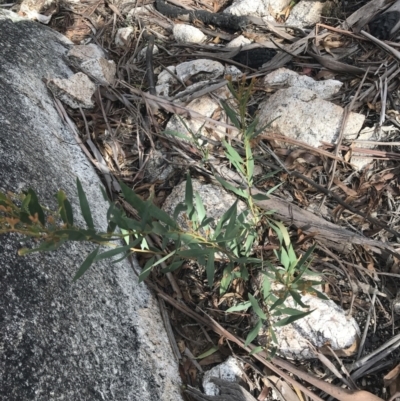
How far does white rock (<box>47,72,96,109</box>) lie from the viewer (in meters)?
2.26

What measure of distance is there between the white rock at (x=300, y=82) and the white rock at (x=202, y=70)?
0.90 ft

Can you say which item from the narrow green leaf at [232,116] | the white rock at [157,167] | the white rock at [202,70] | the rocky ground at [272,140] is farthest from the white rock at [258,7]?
the narrow green leaf at [232,116]

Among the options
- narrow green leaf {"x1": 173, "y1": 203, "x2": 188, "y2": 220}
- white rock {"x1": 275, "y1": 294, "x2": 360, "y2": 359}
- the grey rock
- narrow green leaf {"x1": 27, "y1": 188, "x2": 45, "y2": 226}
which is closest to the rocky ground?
white rock {"x1": 275, "y1": 294, "x2": 360, "y2": 359}

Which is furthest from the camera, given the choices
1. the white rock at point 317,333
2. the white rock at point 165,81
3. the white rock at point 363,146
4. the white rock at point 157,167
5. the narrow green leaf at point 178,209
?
the white rock at point 165,81

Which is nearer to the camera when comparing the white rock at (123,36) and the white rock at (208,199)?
the white rock at (208,199)

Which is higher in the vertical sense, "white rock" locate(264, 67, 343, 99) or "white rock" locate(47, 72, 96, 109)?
"white rock" locate(47, 72, 96, 109)

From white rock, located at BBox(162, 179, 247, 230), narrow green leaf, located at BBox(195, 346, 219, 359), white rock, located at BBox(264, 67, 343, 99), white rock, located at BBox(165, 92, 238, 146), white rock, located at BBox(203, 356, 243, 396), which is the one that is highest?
white rock, located at BBox(264, 67, 343, 99)

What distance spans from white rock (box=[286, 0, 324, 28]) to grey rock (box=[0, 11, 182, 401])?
1.56 meters

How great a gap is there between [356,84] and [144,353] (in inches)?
65.6

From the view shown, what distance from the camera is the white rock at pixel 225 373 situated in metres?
1.65

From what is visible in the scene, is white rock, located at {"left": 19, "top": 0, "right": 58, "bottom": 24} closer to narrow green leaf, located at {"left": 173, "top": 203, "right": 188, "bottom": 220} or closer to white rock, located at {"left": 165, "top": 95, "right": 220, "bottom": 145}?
white rock, located at {"left": 165, "top": 95, "right": 220, "bottom": 145}

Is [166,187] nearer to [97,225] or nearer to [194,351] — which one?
[97,225]

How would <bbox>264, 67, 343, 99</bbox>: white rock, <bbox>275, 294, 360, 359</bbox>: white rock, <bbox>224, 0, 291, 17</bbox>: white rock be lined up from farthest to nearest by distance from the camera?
<bbox>224, 0, 291, 17</bbox>: white rock < <bbox>264, 67, 343, 99</bbox>: white rock < <bbox>275, 294, 360, 359</bbox>: white rock

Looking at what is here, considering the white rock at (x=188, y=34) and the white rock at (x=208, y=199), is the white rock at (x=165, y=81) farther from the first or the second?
the white rock at (x=208, y=199)
